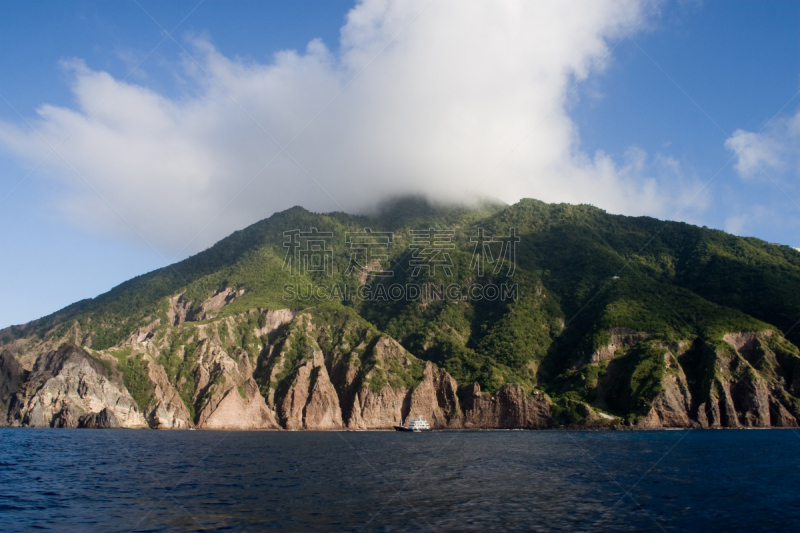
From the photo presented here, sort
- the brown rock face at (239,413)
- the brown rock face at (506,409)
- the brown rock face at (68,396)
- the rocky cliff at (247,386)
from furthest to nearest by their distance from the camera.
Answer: the brown rock face at (506,409) → the brown rock face at (239,413) → the rocky cliff at (247,386) → the brown rock face at (68,396)

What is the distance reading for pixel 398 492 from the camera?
129 ft

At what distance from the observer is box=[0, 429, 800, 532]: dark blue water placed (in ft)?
96.9

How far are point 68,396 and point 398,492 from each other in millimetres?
142096

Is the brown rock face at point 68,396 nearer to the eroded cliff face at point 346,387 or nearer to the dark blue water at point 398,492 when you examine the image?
the eroded cliff face at point 346,387

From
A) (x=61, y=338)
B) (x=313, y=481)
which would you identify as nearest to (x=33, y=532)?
(x=313, y=481)

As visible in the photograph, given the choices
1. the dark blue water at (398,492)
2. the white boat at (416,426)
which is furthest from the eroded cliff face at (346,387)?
the dark blue water at (398,492)

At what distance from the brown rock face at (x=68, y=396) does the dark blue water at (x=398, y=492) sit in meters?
88.0

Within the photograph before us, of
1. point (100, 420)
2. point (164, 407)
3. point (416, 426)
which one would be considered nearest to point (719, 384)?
point (416, 426)

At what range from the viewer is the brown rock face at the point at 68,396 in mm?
146250

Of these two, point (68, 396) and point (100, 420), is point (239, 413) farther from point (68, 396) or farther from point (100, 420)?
point (68, 396)

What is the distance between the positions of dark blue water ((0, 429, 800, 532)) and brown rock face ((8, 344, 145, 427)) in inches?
3466

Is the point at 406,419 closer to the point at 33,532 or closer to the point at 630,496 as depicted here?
the point at 630,496

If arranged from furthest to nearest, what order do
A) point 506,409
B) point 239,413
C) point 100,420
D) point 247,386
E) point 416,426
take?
point 247,386, point 506,409, point 239,413, point 416,426, point 100,420

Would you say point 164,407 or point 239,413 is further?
point 239,413
